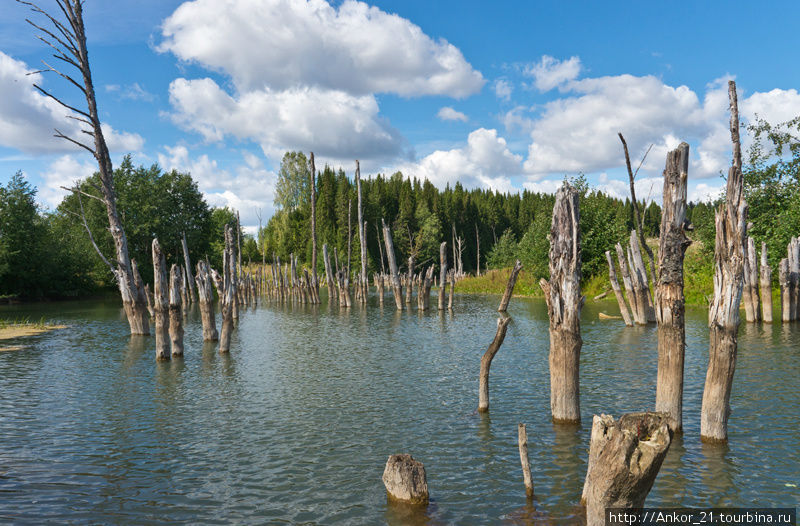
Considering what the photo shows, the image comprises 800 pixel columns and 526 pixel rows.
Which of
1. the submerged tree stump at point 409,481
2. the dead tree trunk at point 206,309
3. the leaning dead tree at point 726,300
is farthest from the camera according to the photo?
the dead tree trunk at point 206,309

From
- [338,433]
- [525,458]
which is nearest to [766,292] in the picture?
[338,433]

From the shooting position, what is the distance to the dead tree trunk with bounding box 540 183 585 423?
28.0ft

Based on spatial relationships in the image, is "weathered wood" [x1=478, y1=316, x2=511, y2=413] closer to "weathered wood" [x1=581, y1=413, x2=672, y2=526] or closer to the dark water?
the dark water

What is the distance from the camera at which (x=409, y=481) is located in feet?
21.0

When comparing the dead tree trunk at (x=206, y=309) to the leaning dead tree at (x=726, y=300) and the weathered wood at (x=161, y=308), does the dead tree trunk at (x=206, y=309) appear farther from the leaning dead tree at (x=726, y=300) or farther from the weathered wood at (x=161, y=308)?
the leaning dead tree at (x=726, y=300)

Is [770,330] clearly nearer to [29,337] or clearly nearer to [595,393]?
[595,393]

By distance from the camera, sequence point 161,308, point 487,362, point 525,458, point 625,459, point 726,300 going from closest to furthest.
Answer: point 625,459
point 525,458
point 726,300
point 487,362
point 161,308

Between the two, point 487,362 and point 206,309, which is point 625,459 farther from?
point 206,309

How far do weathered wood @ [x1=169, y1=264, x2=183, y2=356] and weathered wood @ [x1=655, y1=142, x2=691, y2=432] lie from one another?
41.5 ft

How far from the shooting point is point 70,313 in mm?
34625

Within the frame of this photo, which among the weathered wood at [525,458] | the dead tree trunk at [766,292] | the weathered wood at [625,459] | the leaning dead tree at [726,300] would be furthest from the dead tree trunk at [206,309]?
the dead tree trunk at [766,292]

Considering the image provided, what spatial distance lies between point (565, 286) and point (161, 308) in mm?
11497

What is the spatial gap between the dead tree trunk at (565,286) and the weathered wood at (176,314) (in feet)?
36.5

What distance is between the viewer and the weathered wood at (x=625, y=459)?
4727 mm
